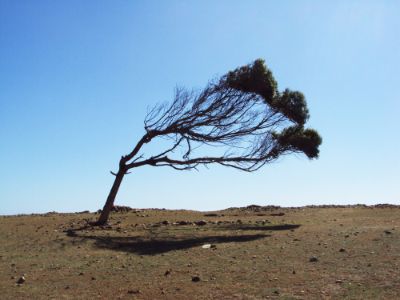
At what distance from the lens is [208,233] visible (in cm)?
1614

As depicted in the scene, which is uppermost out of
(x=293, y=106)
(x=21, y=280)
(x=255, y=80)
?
(x=255, y=80)

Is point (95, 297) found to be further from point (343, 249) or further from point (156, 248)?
point (343, 249)

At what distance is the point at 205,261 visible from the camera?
36.8 feet

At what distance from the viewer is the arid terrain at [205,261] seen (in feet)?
28.7

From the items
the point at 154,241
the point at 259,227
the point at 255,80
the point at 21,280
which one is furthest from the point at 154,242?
the point at 255,80

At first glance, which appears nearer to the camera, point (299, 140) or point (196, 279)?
point (196, 279)

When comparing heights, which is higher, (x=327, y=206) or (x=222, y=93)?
(x=222, y=93)

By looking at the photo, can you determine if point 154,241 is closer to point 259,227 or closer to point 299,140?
point 259,227

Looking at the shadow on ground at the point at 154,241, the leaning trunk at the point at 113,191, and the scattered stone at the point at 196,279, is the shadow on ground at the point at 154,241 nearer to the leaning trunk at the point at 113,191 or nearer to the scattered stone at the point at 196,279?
the scattered stone at the point at 196,279

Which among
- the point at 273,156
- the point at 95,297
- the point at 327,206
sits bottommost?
the point at 95,297

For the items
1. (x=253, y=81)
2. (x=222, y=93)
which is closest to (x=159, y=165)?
(x=222, y=93)

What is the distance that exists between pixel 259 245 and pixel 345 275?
154 inches

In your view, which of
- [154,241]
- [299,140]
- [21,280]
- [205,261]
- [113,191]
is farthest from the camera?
[299,140]

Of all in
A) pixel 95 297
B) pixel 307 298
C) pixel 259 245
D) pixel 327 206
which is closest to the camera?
pixel 307 298
